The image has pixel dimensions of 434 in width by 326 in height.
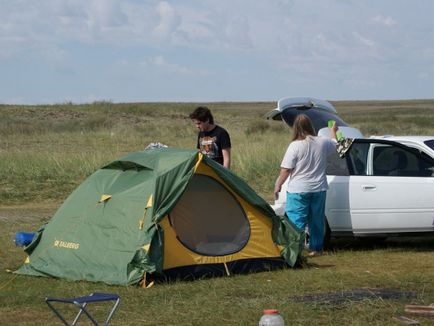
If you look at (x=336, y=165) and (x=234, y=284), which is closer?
(x=234, y=284)

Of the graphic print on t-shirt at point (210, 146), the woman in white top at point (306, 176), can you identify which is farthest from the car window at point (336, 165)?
the graphic print on t-shirt at point (210, 146)

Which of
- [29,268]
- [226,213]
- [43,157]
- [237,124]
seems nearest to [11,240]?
[29,268]

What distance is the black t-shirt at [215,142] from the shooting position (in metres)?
11.2

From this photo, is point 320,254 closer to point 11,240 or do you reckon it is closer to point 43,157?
point 11,240

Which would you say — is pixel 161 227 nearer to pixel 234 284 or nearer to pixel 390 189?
pixel 234 284

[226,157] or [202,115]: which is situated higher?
[202,115]

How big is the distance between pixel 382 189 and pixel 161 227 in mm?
3149

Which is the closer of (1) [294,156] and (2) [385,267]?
(2) [385,267]

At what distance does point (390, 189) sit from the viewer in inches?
442

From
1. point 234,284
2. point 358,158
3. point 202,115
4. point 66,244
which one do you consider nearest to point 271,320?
point 234,284

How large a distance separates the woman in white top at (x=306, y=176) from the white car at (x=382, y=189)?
0.43 m

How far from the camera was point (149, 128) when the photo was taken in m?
42.8

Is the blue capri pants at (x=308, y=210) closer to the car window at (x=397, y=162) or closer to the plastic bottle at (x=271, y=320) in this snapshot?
the car window at (x=397, y=162)

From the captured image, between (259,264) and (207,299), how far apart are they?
6.10 ft
